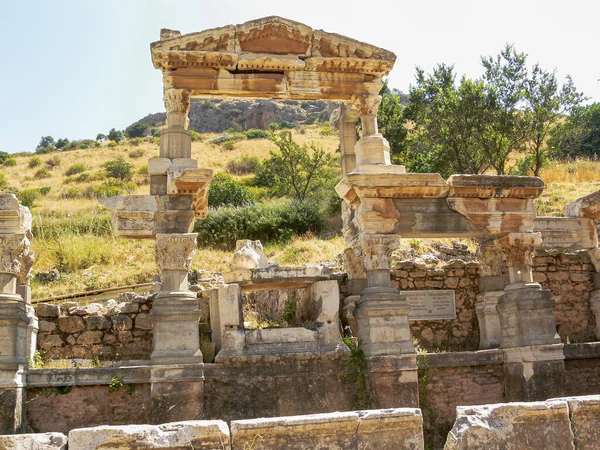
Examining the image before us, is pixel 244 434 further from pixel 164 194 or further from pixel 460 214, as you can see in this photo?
pixel 460 214

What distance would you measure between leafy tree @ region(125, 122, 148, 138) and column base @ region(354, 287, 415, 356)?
6128cm

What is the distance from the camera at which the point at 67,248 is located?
64.5 feet

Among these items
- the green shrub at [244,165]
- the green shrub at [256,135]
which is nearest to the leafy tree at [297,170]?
the green shrub at [244,165]

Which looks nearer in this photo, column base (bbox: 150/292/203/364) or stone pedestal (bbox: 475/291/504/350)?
column base (bbox: 150/292/203/364)

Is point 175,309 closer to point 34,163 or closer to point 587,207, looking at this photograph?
point 587,207

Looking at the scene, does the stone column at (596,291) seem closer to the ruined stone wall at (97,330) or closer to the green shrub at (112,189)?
the ruined stone wall at (97,330)

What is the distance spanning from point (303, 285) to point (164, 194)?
2812 mm

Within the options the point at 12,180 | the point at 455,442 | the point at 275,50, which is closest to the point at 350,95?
the point at 275,50

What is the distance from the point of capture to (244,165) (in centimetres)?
4488

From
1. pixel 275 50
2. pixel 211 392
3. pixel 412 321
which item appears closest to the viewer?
pixel 211 392

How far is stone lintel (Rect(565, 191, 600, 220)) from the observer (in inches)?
525

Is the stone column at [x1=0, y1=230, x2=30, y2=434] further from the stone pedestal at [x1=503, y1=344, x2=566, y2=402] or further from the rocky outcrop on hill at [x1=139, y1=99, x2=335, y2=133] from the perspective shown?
the rocky outcrop on hill at [x1=139, y1=99, x2=335, y2=133]

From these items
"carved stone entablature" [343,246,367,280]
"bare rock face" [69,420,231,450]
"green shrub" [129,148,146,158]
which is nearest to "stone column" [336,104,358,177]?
"carved stone entablature" [343,246,367,280]

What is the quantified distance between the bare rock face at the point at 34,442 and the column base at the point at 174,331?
4.89 meters
